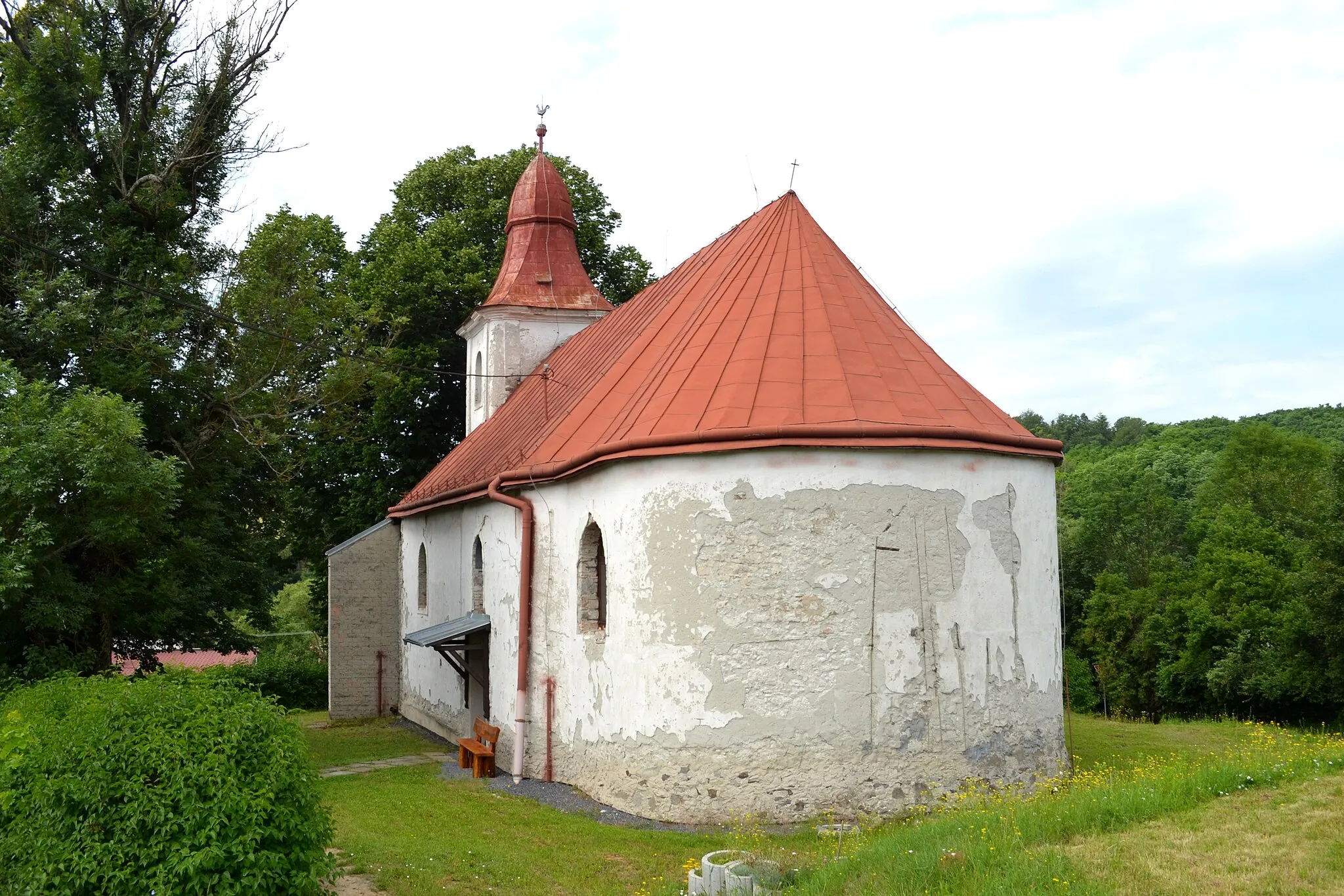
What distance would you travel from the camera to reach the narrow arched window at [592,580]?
12109 millimetres

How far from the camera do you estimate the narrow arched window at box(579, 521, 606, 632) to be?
39.7 ft

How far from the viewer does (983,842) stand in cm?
733

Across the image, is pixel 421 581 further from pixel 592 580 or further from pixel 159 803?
pixel 159 803

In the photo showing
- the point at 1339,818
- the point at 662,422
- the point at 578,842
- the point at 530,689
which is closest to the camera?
the point at 1339,818

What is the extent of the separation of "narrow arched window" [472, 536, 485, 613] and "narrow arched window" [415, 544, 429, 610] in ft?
12.2

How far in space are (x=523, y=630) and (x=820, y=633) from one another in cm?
419

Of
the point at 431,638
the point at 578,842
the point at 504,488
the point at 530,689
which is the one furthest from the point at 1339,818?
the point at 431,638

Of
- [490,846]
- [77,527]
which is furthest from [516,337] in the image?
[490,846]

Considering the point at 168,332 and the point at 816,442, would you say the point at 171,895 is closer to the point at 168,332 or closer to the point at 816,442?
the point at 816,442

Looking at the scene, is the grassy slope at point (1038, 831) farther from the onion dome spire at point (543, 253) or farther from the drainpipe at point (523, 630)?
the onion dome spire at point (543, 253)

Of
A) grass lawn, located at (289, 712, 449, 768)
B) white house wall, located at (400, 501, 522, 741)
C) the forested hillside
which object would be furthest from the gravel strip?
the forested hillside

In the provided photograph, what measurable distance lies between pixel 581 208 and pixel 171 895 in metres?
24.5

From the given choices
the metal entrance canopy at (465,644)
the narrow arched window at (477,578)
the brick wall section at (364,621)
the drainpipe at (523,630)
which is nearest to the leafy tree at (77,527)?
the metal entrance canopy at (465,644)

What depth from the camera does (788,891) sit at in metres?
7.17
